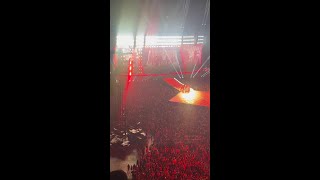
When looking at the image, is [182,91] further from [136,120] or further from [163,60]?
[136,120]

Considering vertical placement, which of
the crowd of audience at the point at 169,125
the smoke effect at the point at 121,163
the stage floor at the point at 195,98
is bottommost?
the smoke effect at the point at 121,163

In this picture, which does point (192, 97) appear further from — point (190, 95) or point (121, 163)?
point (121, 163)

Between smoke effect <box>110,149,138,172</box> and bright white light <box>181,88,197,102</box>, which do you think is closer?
smoke effect <box>110,149,138,172</box>

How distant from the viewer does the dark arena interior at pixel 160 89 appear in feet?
5.26

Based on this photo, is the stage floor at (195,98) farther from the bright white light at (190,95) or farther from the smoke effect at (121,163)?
the smoke effect at (121,163)

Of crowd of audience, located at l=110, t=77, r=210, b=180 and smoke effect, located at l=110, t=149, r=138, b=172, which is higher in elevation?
crowd of audience, located at l=110, t=77, r=210, b=180

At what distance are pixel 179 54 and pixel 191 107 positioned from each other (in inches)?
19.5

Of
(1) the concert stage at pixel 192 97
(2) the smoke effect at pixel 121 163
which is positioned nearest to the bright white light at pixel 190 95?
(1) the concert stage at pixel 192 97

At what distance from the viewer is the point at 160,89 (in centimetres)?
169

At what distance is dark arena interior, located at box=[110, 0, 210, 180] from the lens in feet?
5.26

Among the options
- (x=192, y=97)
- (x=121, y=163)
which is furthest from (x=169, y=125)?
(x=121, y=163)

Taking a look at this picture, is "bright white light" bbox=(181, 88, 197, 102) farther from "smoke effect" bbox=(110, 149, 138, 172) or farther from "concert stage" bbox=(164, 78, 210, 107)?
"smoke effect" bbox=(110, 149, 138, 172)

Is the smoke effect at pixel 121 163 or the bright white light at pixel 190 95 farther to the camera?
the bright white light at pixel 190 95

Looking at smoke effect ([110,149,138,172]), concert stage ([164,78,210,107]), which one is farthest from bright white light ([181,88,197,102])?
smoke effect ([110,149,138,172])
